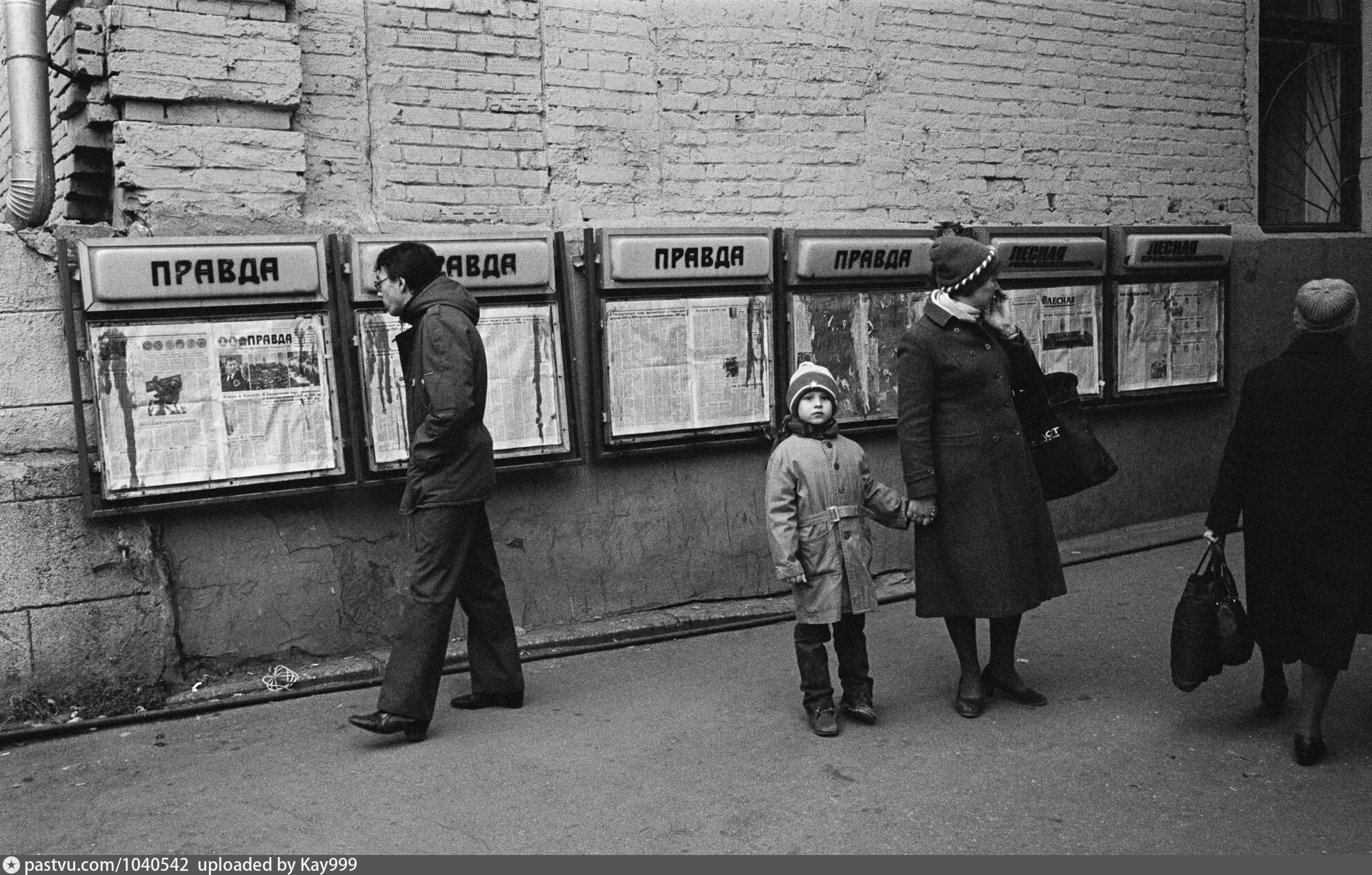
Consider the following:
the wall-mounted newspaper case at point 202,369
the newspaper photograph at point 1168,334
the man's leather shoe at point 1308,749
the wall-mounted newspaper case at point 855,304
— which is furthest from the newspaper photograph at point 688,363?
the man's leather shoe at point 1308,749

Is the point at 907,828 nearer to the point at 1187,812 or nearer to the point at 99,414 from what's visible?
the point at 1187,812

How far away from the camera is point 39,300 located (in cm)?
542

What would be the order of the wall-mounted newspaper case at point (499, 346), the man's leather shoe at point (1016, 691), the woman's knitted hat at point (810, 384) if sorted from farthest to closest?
the wall-mounted newspaper case at point (499, 346) < the man's leather shoe at point (1016, 691) < the woman's knitted hat at point (810, 384)

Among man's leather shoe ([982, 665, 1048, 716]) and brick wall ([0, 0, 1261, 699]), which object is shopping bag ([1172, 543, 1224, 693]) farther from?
brick wall ([0, 0, 1261, 699])

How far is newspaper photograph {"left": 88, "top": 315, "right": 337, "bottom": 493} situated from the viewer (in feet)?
18.0

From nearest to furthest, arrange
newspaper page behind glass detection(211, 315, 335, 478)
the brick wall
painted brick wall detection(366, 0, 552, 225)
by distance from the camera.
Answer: the brick wall < newspaper page behind glass detection(211, 315, 335, 478) < painted brick wall detection(366, 0, 552, 225)

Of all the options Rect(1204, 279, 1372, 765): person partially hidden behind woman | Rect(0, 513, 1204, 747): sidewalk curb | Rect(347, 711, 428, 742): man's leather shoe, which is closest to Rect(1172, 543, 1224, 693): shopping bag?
Rect(1204, 279, 1372, 765): person partially hidden behind woman

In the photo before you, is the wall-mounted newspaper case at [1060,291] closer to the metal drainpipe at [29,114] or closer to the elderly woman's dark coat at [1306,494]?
the elderly woman's dark coat at [1306,494]

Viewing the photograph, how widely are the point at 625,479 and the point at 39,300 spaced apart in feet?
9.32

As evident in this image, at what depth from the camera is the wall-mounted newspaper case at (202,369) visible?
5.43 m

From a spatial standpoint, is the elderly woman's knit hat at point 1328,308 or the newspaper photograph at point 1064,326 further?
the newspaper photograph at point 1064,326

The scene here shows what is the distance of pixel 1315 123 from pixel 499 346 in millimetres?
6930

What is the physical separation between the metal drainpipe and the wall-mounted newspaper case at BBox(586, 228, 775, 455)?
2.45m

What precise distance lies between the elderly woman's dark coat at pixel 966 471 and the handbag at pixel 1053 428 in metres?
0.17
